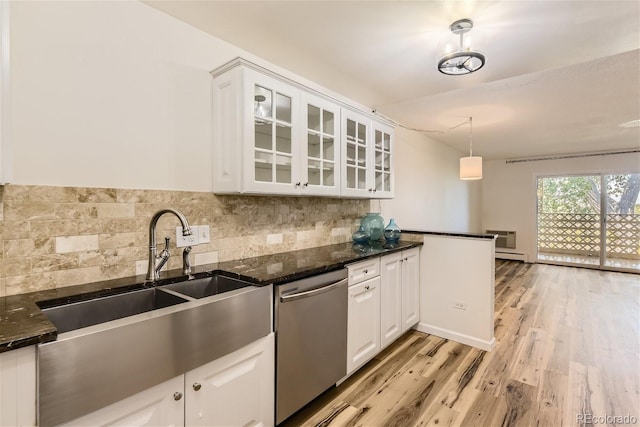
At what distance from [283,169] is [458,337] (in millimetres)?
2222

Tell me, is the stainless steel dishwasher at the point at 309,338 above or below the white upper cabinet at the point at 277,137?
below

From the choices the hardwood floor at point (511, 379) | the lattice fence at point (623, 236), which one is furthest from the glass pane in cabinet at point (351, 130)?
the lattice fence at point (623, 236)

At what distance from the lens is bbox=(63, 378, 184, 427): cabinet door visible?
100cm

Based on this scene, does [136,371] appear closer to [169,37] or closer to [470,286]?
[169,37]

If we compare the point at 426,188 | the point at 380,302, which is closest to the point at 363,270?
the point at 380,302

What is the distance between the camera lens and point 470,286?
2.72m

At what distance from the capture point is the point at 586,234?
6.04 meters

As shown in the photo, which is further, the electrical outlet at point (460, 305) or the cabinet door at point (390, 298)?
the electrical outlet at point (460, 305)

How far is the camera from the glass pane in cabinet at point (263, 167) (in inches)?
73.9

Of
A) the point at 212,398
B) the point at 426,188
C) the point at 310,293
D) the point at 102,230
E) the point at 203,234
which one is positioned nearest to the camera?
the point at 212,398

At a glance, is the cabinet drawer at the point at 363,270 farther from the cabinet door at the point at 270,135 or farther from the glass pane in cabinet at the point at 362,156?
the glass pane in cabinet at the point at 362,156

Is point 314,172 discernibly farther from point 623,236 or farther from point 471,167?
point 623,236

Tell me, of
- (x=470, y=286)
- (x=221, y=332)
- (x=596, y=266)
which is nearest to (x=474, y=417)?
(x=470, y=286)
